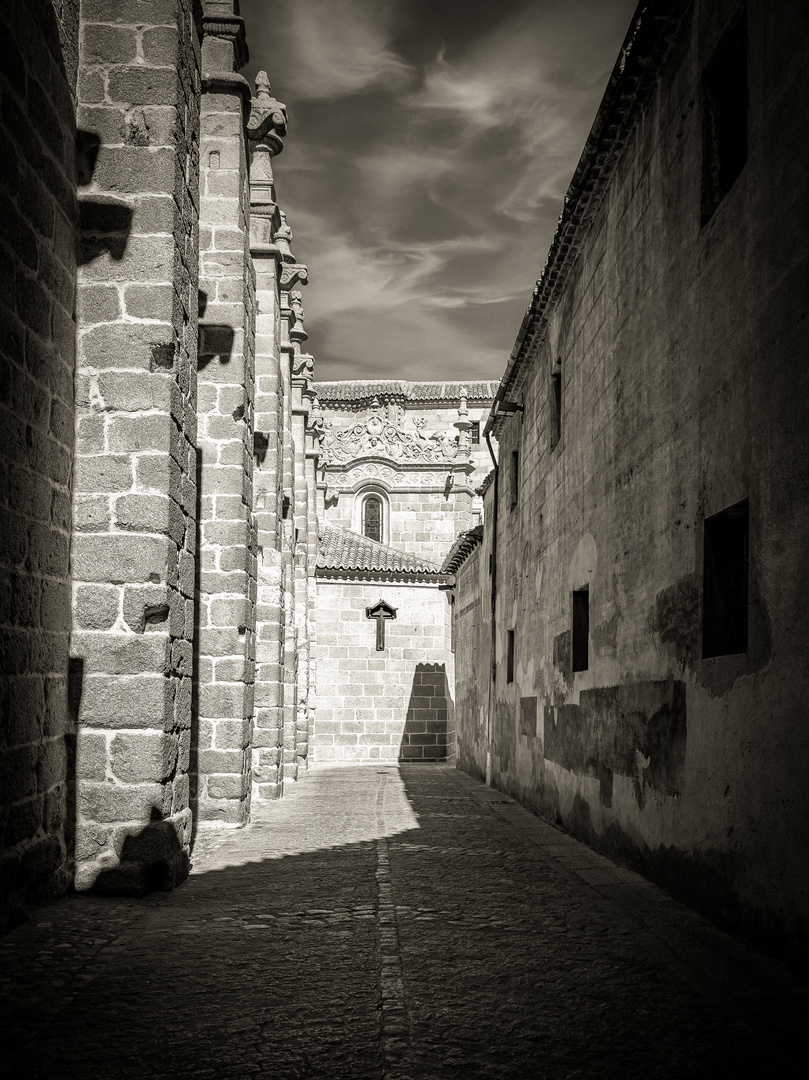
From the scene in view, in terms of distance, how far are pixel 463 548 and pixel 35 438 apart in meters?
16.6

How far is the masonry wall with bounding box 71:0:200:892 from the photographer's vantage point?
6.05m

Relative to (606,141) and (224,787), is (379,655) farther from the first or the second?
(606,141)

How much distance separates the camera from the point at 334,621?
82.3 ft

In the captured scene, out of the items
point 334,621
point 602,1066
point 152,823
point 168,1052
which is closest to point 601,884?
point 152,823

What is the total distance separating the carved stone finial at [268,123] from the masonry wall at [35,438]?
537 centimetres

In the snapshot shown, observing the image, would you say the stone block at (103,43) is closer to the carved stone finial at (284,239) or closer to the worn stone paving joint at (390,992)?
the worn stone paving joint at (390,992)

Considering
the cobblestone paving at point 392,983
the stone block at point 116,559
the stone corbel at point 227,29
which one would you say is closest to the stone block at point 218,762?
the cobblestone paving at point 392,983

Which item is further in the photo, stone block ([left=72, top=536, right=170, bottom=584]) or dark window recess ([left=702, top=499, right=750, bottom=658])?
stone block ([left=72, top=536, right=170, bottom=584])

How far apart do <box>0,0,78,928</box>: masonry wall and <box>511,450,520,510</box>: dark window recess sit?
31.5 feet

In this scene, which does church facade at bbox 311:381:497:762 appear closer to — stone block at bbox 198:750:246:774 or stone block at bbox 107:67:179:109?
stone block at bbox 198:750:246:774

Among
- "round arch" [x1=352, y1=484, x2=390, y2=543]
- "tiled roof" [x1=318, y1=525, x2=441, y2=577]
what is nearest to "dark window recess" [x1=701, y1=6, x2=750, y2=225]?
"tiled roof" [x1=318, y1=525, x2=441, y2=577]

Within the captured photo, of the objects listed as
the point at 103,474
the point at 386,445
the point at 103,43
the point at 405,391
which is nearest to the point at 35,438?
the point at 103,474

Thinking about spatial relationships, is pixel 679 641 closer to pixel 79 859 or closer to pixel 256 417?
pixel 79 859

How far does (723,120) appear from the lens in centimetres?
618
